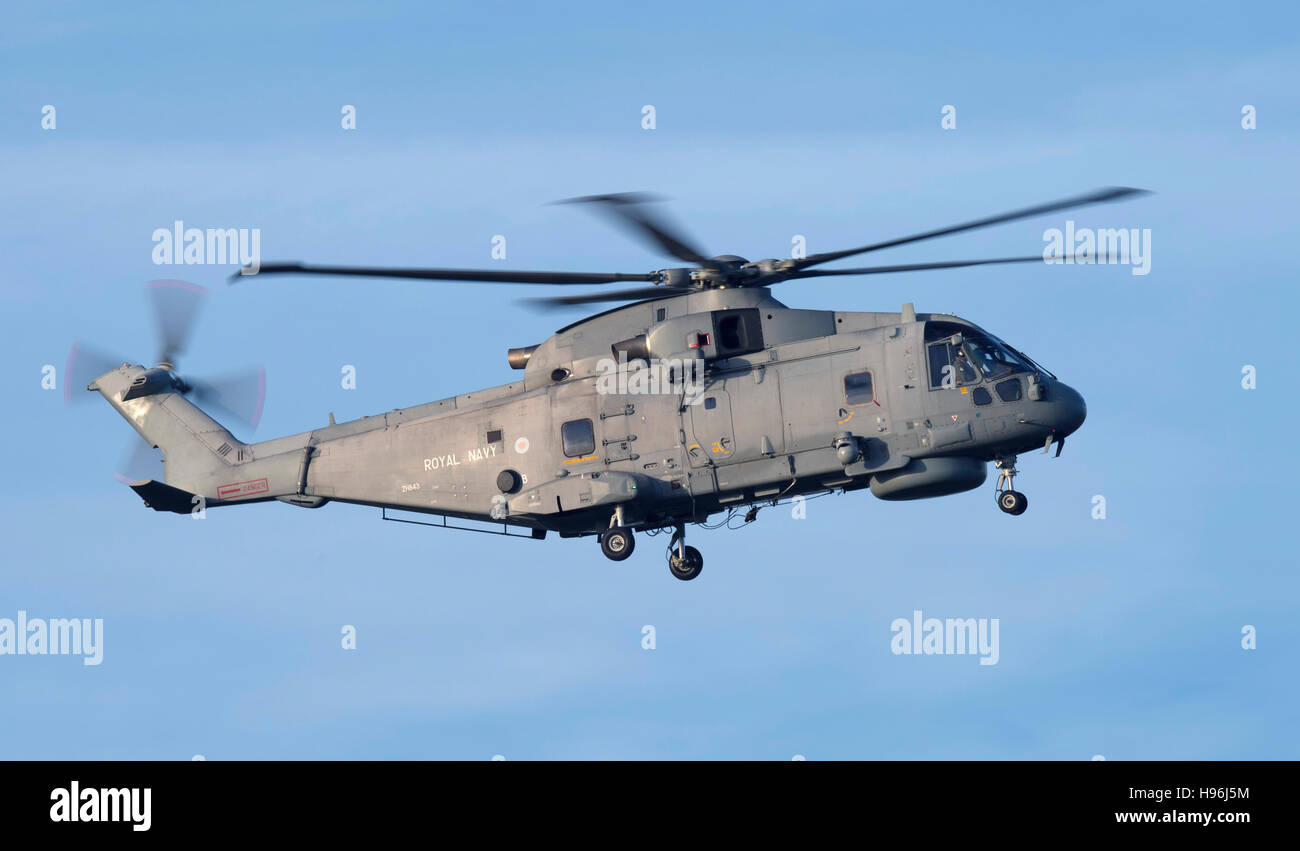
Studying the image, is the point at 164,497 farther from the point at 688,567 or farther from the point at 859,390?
the point at 859,390

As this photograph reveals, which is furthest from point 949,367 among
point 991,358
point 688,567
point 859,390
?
point 688,567

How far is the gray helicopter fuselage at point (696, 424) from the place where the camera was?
132 feet

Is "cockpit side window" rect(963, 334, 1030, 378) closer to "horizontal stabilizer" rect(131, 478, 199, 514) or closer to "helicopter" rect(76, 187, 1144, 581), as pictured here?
"helicopter" rect(76, 187, 1144, 581)

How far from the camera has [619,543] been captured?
4147cm

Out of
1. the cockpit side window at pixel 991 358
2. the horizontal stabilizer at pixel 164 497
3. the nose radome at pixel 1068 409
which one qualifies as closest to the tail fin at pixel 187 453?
the horizontal stabilizer at pixel 164 497

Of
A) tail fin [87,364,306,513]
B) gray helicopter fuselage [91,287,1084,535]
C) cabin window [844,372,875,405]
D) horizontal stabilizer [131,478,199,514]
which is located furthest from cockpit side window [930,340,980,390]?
horizontal stabilizer [131,478,199,514]

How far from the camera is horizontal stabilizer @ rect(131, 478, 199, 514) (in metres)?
43.2

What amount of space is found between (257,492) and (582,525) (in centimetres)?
737

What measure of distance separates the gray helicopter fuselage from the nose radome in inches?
1.6

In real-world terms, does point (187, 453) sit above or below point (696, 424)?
above

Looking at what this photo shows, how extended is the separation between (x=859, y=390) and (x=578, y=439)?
5.87m

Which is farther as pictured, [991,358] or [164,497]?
[164,497]
